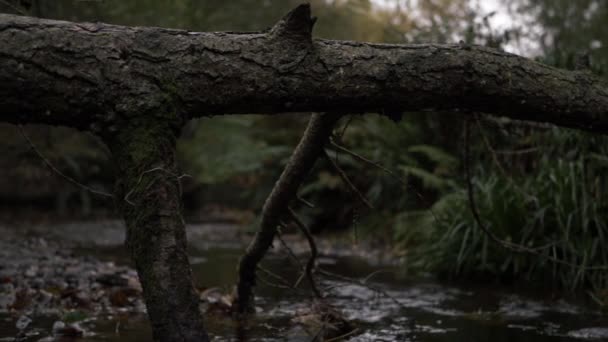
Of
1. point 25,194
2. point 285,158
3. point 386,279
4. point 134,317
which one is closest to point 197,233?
point 285,158

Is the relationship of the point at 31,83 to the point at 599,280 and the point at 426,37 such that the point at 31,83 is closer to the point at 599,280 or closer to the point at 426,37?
the point at 599,280

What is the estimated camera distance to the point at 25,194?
11.0 metres

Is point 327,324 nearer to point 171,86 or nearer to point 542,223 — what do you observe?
point 171,86

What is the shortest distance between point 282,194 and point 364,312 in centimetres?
113

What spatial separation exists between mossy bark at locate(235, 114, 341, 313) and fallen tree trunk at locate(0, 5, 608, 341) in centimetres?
48

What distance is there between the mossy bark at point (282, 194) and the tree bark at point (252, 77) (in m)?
0.47

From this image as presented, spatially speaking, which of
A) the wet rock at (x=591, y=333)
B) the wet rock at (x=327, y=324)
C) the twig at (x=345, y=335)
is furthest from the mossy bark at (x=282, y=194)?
the wet rock at (x=591, y=333)

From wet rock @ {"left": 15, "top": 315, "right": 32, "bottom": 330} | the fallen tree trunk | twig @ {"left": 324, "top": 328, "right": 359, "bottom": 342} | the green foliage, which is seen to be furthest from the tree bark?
the green foliage

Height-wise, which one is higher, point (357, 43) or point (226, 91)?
point (357, 43)

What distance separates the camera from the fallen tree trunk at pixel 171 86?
2049mm

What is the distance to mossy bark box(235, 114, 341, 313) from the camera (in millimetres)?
3143

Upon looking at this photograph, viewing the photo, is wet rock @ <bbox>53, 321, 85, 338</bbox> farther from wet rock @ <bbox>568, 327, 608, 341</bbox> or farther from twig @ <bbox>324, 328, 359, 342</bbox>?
wet rock @ <bbox>568, 327, 608, 341</bbox>

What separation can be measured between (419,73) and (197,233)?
280 inches

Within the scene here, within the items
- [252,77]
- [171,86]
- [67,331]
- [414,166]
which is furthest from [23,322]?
[414,166]
